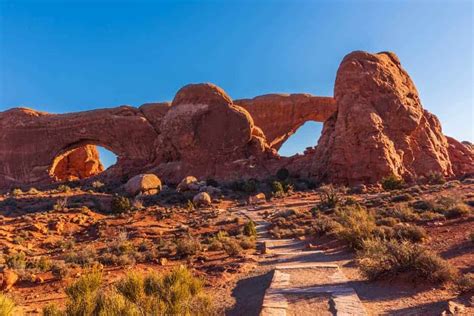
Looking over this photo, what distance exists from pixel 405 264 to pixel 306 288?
1731 millimetres

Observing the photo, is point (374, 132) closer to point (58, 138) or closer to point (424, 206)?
point (424, 206)

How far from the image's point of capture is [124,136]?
39.7 metres

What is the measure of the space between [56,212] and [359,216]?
15.9 m

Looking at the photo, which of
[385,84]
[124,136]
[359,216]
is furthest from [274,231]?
[124,136]

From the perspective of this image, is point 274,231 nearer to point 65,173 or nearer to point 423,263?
point 423,263

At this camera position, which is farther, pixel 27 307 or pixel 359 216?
pixel 359 216

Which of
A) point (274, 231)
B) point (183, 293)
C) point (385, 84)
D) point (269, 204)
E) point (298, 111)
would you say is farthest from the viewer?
point (298, 111)

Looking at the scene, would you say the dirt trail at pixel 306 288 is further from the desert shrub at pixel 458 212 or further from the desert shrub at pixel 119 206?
the desert shrub at pixel 119 206

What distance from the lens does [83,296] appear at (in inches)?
181

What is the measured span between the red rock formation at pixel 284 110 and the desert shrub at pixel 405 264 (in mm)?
39579

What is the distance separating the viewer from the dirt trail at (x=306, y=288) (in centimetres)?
469

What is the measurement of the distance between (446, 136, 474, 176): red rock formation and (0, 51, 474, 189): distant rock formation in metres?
0.12

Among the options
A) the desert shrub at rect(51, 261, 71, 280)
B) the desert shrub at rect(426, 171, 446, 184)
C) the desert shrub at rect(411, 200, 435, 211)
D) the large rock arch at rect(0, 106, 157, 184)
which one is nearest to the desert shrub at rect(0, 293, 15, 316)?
the desert shrub at rect(51, 261, 71, 280)

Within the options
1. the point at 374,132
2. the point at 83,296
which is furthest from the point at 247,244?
the point at 374,132
